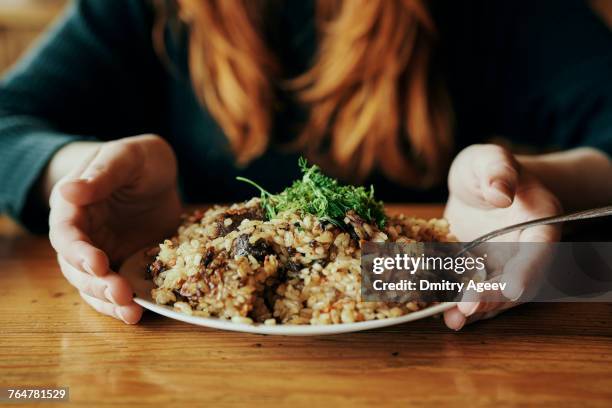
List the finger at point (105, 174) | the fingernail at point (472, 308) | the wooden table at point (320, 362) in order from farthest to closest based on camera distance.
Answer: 1. the finger at point (105, 174)
2. the fingernail at point (472, 308)
3. the wooden table at point (320, 362)

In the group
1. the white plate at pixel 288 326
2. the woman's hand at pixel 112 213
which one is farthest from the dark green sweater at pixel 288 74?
the white plate at pixel 288 326

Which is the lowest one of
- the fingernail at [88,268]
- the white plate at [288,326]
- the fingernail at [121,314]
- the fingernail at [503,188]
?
the fingernail at [121,314]

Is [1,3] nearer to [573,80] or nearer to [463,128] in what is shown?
[463,128]

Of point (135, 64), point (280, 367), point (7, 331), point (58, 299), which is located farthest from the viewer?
point (135, 64)

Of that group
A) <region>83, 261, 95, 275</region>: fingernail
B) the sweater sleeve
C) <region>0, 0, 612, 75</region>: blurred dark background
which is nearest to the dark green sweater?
the sweater sleeve

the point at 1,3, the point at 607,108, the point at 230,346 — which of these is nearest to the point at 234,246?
the point at 230,346

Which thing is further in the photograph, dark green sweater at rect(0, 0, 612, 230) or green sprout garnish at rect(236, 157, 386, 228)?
dark green sweater at rect(0, 0, 612, 230)
